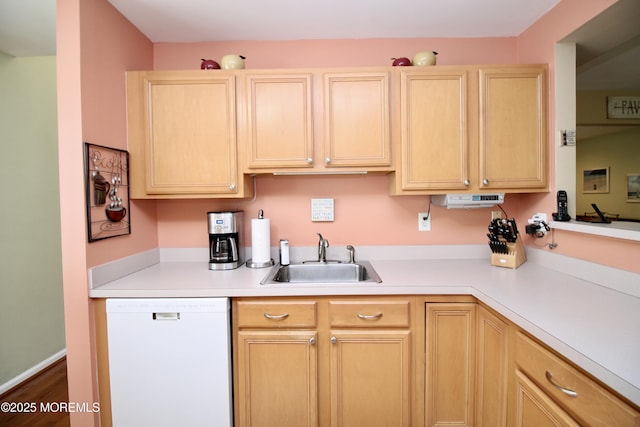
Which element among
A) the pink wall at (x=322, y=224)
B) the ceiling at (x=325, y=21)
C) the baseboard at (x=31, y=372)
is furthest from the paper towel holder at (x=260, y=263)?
the baseboard at (x=31, y=372)

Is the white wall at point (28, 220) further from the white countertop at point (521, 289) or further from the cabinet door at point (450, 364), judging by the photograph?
the cabinet door at point (450, 364)

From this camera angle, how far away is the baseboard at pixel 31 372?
2.04 metres

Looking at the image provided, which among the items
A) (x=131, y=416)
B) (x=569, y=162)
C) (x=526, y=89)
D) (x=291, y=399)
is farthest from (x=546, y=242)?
(x=131, y=416)

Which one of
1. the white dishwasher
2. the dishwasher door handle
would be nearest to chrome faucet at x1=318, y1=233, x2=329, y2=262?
the white dishwasher

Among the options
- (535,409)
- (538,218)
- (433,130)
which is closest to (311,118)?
(433,130)

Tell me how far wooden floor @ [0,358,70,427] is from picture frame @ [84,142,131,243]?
4.36ft

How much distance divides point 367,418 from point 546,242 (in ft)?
4.80

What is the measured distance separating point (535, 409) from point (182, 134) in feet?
6.91

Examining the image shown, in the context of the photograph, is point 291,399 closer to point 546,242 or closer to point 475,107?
point 546,242

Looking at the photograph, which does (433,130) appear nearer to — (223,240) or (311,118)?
(311,118)

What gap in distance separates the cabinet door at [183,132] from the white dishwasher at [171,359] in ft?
2.26

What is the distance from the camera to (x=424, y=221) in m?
2.00

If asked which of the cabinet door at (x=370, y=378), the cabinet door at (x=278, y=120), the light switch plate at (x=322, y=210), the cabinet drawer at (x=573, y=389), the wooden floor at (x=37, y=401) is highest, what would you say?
the cabinet door at (x=278, y=120)

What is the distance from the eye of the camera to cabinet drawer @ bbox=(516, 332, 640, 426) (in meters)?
0.74
